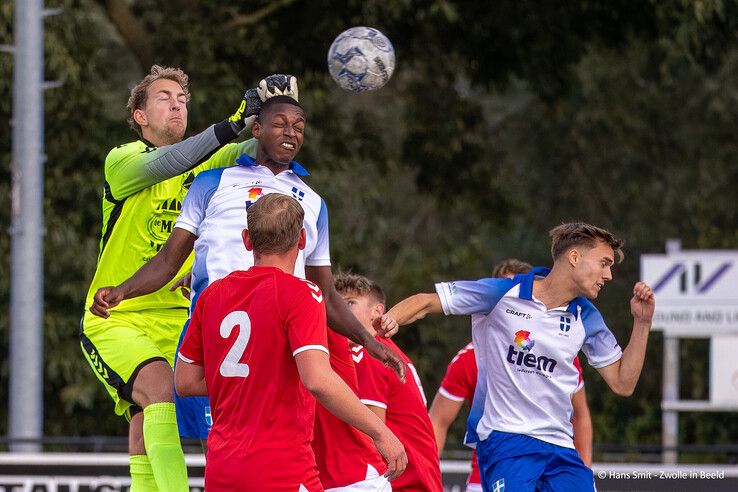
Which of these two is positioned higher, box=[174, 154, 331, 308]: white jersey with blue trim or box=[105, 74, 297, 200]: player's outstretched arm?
box=[105, 74, 297, 200]: player's outstretched arm

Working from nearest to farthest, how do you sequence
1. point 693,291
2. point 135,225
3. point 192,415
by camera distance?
point 192,415
point 135,225
point 693,291

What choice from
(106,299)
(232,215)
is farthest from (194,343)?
(232,215)

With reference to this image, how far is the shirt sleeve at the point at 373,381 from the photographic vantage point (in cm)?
671

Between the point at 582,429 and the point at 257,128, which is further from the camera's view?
the point at 582,429

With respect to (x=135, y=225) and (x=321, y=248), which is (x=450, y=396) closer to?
(x=321, y=248)

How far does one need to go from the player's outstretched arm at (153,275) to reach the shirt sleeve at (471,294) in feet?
4.14

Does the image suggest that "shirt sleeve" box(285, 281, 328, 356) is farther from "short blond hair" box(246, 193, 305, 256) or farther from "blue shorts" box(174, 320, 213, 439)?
"blue shorts" box(174, 320, 213, 439)

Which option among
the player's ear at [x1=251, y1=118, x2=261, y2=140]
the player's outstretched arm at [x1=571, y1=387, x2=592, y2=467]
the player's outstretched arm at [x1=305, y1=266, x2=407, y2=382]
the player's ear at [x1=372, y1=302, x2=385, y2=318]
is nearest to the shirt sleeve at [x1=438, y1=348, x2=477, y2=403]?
the player's outstretched arm at [x1=571, y1=387, x2=592, y2=467]

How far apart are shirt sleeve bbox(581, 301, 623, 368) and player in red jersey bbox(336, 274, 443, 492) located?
0.86 metres

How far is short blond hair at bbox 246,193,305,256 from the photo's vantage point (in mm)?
5125

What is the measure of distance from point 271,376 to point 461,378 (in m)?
3.23

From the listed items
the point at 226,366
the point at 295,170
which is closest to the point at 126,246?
the point at 295,170

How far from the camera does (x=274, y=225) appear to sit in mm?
5121

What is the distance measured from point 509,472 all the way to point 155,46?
35.2 feet
